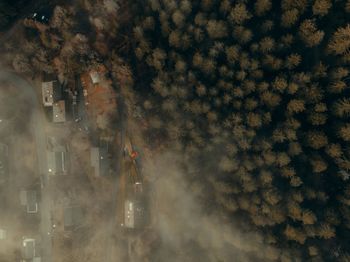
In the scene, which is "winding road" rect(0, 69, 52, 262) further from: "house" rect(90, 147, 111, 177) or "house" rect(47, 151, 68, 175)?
"house" rect(90, 147, 111, 177)

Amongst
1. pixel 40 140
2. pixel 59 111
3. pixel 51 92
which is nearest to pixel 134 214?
pixel 40 140

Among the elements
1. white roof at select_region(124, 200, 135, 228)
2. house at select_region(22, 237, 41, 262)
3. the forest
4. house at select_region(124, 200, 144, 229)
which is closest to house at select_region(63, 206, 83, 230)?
house at select_region(22, 237, 41, 262)

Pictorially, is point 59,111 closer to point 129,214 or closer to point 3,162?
point 3,162

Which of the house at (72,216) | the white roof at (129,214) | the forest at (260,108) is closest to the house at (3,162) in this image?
the house at (72,216)

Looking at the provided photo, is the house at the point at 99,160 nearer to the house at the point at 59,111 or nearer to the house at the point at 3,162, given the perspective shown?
the house at the point at 59,111

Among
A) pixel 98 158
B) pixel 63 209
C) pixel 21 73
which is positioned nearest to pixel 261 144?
pixel 98 158

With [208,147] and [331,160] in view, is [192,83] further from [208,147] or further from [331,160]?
[331,160]
